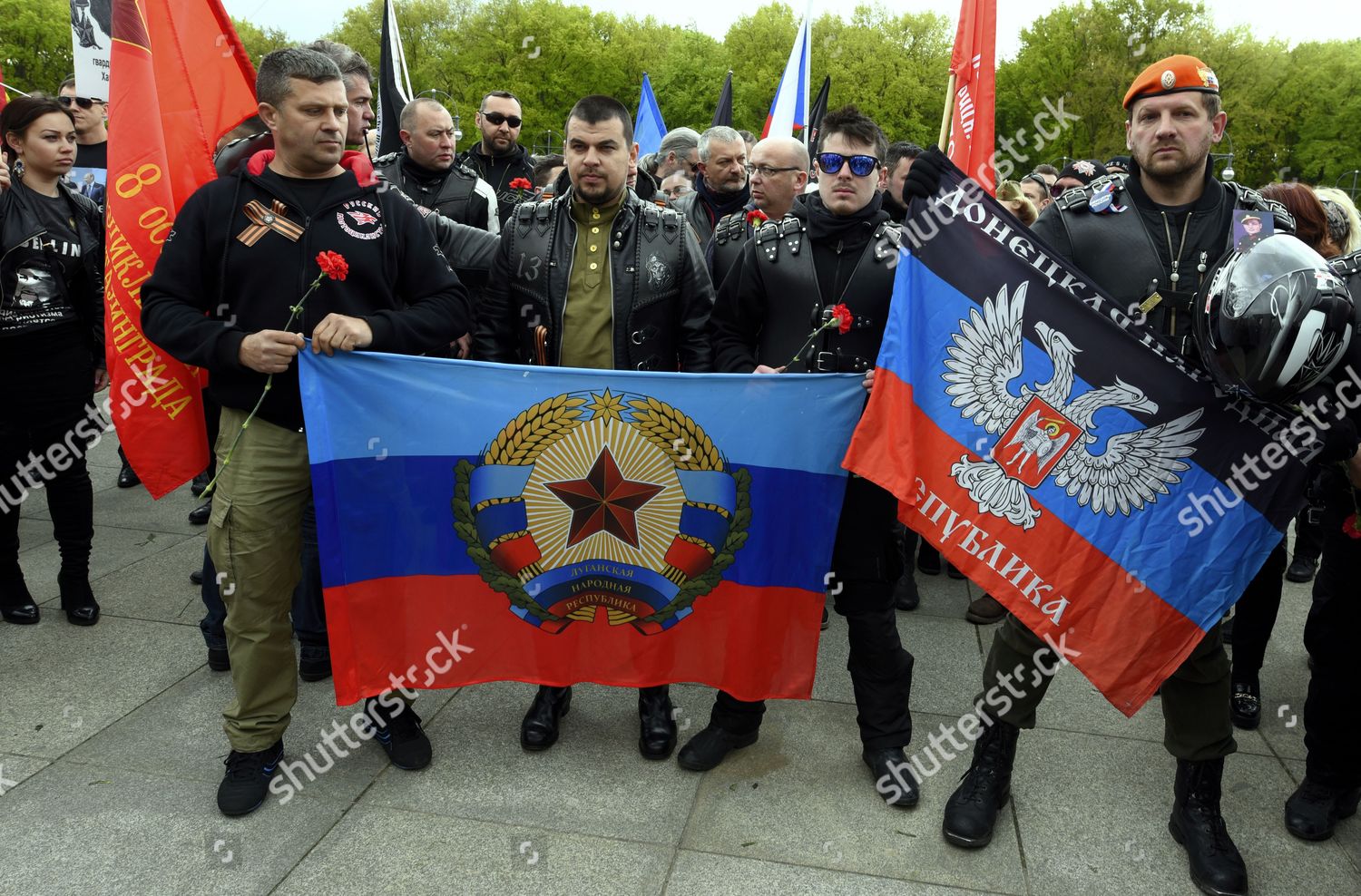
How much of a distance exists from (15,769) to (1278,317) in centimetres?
426

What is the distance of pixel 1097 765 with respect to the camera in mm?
3645

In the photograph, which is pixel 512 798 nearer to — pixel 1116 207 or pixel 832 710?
pixel 832 710

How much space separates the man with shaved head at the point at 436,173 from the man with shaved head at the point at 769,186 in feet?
4.80

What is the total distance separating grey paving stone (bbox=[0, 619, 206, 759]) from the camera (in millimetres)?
3715

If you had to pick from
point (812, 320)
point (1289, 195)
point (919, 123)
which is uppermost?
point (1289, 195)

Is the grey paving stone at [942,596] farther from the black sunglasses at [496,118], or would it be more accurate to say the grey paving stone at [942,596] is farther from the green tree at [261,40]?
the green tree at [261,40]

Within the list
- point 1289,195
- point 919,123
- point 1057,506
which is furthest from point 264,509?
point 919,123

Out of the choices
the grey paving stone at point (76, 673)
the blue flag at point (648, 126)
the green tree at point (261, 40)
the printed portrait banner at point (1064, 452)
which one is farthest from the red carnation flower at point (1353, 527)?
the green tree at point (261, 40)

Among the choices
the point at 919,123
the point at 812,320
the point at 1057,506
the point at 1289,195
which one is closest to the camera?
the point at 1057,506

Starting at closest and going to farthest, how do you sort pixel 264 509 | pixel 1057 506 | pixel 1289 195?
pixel 1057 506 < pixel 264 509 < pixel 1289 195

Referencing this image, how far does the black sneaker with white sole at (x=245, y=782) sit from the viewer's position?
319cm

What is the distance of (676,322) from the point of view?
3828 mm

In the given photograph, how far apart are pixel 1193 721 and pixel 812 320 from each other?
5.95 feet

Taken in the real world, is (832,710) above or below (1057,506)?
below
